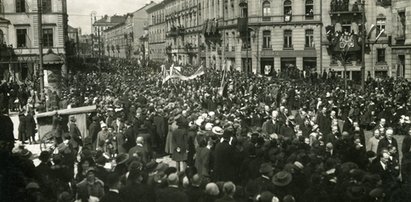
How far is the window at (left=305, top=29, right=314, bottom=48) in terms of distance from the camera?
50656 millimetres

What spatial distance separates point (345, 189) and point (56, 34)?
4864 cm

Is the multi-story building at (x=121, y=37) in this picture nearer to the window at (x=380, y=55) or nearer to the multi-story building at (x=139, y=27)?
the multi-story building at (x=139, y=27)

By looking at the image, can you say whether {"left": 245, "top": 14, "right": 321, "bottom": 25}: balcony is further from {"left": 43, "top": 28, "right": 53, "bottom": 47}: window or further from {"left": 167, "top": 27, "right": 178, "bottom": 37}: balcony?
{"left": 167, "top": 27, "right": 178, "bottom": 37}: balcony

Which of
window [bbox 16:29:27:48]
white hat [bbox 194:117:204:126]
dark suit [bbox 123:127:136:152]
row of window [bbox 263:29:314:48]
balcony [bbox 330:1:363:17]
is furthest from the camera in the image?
window [bbox 16:29:27:48]

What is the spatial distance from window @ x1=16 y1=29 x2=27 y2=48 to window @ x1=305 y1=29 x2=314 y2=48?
28691mm

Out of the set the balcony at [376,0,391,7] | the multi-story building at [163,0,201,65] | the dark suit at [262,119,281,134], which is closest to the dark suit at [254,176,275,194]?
the dark suit at [262,119,281,134]

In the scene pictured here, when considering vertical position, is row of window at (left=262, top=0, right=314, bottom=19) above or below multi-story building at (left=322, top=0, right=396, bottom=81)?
above

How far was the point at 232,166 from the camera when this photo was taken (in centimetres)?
1130

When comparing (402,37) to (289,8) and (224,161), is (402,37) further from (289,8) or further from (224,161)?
(224,161)

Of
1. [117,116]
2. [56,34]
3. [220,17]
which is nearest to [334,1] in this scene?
[220,17]

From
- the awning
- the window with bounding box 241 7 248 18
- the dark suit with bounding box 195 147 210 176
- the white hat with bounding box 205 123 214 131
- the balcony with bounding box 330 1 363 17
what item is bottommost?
the dark suit with bounding box 195 147 210 176

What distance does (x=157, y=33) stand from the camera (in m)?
105

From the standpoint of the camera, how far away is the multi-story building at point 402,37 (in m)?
35.0

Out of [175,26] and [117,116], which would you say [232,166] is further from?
[175,26]
